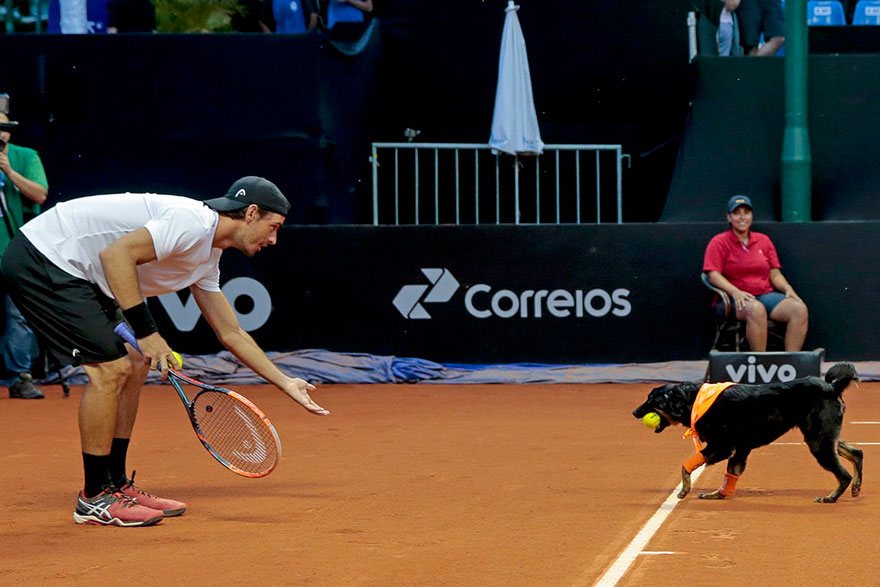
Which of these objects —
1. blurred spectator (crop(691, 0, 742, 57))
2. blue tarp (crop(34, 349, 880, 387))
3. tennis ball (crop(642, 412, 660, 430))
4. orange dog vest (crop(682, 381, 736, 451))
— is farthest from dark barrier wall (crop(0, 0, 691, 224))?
orange dog vest (crop(682, 381, 736, 451))

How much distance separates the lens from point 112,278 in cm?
536

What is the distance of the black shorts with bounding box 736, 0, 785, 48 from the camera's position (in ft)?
45.5

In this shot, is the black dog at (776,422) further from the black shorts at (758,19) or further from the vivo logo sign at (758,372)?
the black shorts at (758,19)

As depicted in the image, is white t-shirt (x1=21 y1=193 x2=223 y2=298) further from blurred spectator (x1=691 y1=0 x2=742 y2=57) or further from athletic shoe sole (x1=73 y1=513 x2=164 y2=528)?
blurred spectator (x1=691 y1=0 x2=742 y2=57)

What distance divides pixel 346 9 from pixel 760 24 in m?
4.37

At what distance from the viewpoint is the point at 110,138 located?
12.5 metres

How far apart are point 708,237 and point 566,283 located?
1322 millimetres

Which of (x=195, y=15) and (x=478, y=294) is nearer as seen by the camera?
(x=478, y=294)

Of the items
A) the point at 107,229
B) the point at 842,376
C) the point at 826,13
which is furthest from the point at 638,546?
the point at 826,13

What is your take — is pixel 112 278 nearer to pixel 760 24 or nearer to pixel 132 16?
pixel 132 16

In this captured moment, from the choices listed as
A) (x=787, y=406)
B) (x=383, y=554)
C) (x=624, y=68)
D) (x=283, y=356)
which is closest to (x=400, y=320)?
(x=283, y=356)

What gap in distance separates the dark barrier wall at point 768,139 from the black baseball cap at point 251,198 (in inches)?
295

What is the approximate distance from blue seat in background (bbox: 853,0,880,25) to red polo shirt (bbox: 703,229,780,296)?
5.25 metres

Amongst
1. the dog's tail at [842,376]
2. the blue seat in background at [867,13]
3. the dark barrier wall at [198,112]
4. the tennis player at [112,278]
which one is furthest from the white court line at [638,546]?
the blue seat in background at [867,13]
